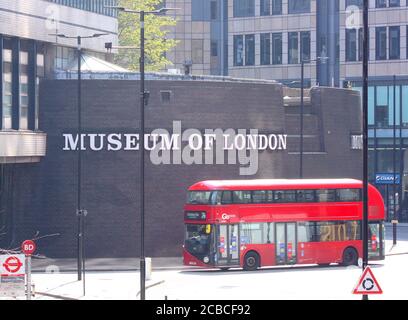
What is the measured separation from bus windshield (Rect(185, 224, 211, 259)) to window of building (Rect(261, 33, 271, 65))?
48.8m

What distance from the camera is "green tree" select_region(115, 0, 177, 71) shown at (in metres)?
91.1

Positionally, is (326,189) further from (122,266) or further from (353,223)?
(122,266)

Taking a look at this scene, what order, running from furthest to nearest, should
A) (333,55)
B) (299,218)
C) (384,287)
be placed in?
(333,55), (299,218), (384,287)

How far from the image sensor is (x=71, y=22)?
62.0m

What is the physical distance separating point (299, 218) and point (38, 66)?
15.8m

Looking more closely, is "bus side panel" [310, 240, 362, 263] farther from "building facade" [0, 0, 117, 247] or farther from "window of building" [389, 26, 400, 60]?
"window of building" [389, 26, 400, 60]

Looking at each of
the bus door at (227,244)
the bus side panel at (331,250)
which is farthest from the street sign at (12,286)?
the bus side panel at (331,250)

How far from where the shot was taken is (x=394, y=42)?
310ft

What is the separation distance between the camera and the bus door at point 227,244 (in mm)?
52375

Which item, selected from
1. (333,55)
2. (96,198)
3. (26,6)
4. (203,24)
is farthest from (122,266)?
(203,24)

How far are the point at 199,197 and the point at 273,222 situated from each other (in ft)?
12.4

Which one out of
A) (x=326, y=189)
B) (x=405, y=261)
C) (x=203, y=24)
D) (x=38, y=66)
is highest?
(x=203, y=24)

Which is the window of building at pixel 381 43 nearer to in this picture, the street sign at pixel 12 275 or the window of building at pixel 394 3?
the window of building at pixel 394 3

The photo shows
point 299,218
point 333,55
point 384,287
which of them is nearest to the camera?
point 384,287
